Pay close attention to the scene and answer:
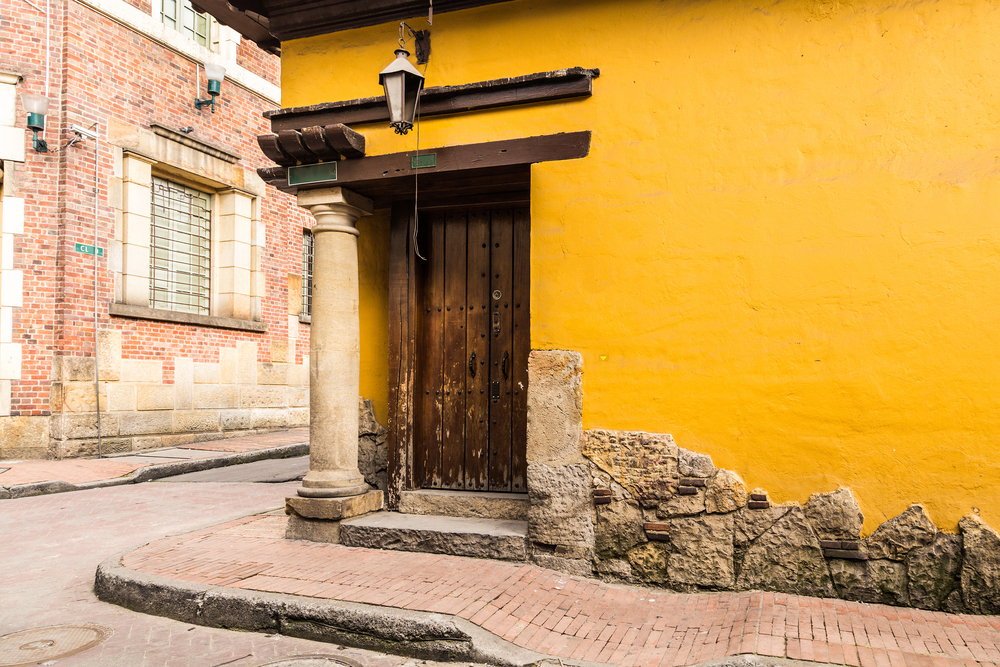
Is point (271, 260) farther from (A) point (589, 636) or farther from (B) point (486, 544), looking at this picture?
(A) point (589, 636)

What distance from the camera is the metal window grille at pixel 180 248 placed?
1161 centimetres

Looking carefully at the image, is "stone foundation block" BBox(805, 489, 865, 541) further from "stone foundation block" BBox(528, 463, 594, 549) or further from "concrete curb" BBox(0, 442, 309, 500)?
"concrete curb" BBox(0, 442, 309, 500)

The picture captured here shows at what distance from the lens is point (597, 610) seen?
4.04 metres

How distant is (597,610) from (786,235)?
2606 mm

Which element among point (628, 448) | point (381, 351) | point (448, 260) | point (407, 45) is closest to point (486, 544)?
point (628, 448)

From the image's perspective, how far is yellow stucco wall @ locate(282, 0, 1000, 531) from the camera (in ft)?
13.2

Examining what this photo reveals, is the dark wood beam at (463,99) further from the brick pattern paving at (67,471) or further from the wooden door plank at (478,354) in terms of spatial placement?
the brick pattern paving at (67,471)

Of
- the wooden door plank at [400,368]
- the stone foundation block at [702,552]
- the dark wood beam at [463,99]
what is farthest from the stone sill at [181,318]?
the stone foundation block at [702,552]

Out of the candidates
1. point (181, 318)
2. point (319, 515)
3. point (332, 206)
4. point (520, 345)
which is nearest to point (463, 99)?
point (332, 206)

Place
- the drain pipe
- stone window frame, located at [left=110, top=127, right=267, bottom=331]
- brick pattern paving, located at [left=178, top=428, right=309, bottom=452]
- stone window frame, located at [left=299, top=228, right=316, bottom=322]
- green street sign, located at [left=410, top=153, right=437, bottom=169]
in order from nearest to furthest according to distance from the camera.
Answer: green street sign, located at [left=410, top=153, right=437, bottom=169] → the drain pipe → stone window frame, located at [left=110, top=127, right=267, bottom=331] → brick pattern paving, located at [left=178, top=428, right=309, bottom=452] → stone window frame, located at [left=299, top=228, right=316, bottom=322]

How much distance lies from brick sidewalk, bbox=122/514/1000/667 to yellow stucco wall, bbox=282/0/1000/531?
0.66 meters

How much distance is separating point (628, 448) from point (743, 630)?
1.34 meters

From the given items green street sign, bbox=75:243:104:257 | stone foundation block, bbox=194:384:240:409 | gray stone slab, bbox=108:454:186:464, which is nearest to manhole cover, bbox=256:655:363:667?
gray stone slab, bbox=108:454:186:464

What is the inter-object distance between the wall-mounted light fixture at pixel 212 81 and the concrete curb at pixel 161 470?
6.24m
